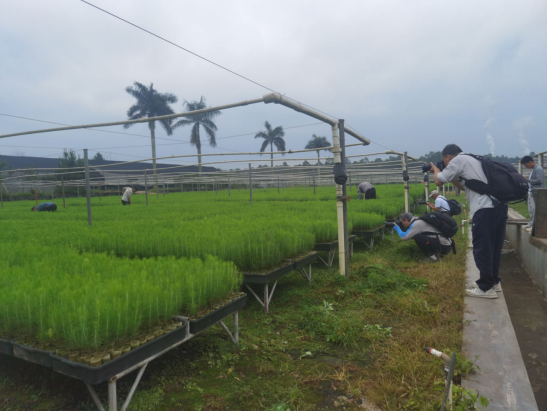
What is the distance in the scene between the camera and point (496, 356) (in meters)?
2.70

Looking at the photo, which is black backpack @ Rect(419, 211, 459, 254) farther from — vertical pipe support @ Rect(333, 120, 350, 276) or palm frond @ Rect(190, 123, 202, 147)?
palm frond @ Rect(190, 123, 202, 147)

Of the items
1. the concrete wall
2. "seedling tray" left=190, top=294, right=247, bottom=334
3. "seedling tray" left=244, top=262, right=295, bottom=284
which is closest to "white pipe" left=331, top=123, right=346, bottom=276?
"seedling tray" left=244, top=262, right=295, bottom=284

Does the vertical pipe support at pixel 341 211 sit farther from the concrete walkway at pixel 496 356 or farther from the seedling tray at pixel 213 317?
the seedling tray at pixel 213 317

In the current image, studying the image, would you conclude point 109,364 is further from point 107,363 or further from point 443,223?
point 443,223

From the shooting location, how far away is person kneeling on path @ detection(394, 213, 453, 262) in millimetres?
5902

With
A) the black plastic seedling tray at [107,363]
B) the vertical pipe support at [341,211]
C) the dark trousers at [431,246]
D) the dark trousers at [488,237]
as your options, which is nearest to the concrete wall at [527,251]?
the dark trousers at [488,237]

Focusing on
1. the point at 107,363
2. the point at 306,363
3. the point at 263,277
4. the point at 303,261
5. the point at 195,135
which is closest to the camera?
the point at 107,363

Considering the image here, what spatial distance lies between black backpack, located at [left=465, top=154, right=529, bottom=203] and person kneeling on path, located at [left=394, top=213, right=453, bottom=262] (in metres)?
2.11

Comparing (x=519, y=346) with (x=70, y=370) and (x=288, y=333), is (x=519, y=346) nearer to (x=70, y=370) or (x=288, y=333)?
(x=288, y=333)

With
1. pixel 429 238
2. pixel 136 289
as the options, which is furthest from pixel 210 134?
pixel 136 289

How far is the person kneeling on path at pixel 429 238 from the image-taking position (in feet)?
19.4

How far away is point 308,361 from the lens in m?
2.87

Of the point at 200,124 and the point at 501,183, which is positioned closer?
the point at 501,183

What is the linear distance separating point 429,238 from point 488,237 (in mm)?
2065
